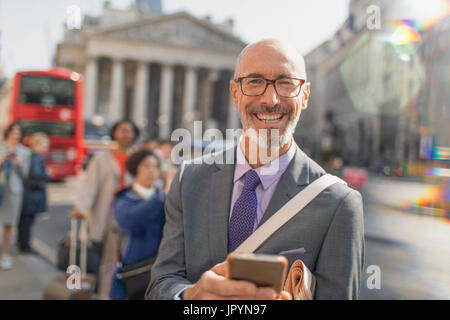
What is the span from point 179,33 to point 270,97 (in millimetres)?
48841

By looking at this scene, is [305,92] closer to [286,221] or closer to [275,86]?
[275,86]

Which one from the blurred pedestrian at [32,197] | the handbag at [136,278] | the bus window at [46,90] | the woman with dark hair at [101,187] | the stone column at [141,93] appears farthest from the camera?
the stone column at [141,93]

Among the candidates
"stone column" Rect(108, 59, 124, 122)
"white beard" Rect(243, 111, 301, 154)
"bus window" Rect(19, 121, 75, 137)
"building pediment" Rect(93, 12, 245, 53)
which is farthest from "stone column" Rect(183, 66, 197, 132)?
"white beard" Rect(243, 111, 301, 154)

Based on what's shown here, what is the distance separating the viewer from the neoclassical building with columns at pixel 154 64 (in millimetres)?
46156

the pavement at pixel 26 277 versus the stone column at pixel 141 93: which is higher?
the stone column at pixel 141 93

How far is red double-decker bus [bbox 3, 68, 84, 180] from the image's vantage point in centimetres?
1697

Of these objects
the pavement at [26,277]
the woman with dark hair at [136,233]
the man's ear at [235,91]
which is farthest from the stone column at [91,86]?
the man's ear at [235,91]

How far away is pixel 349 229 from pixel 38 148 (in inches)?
231

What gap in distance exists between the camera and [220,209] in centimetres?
144

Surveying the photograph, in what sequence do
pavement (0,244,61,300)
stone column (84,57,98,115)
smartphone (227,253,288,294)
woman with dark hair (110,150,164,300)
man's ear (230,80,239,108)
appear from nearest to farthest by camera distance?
1. smartphone (227,253,288,294)
2. man's ear (230,80,239,108)
3. woman with dark hair (110,150,164,300)
4. pavement (0,244,61,300)
5. stone column (84,57,98,115)

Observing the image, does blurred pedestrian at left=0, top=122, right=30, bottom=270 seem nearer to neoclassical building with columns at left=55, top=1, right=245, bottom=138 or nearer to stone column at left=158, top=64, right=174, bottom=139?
neoclassical building with columns at left=55, top=1, right=245, bottom=138

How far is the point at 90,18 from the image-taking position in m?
52.2

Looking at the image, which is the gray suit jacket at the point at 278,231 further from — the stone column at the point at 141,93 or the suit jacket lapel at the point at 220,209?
the stone column at the point at 141,93
